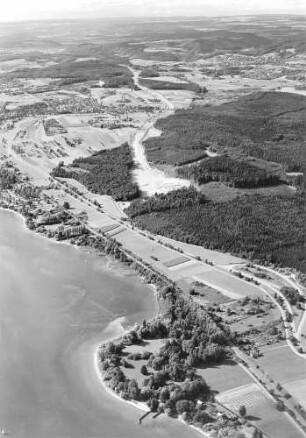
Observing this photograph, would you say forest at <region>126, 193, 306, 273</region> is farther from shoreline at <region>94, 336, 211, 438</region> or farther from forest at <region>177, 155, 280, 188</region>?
shoreline at <region>94, 336, 211, 438</region>

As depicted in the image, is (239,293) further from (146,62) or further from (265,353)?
(146,62)

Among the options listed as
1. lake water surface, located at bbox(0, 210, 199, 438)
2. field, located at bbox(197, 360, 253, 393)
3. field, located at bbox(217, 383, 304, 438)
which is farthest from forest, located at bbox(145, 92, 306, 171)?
field, located at bbox(217, 383, 304, 438)

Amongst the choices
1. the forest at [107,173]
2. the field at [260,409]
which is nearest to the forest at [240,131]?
the forest at [107,173]

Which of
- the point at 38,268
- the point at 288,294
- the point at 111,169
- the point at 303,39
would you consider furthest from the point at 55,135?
the point at 303,39

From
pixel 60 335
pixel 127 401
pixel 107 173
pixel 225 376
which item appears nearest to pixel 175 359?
pixel 225 376

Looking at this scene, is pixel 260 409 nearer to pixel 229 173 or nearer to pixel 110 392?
pixel 110 392
